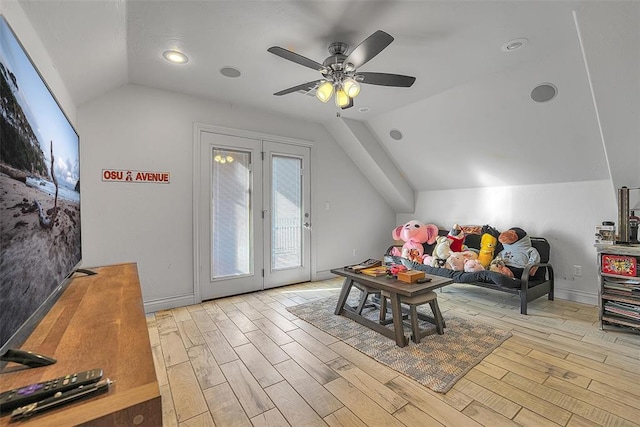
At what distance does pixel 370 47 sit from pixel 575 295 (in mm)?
3760

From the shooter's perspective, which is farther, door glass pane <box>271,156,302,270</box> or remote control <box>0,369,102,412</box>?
door glass pane <box>271,156,302,270</box>

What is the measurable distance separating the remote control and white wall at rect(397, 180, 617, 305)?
15.0 feet

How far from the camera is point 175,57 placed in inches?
100

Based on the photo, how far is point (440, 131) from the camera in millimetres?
3867

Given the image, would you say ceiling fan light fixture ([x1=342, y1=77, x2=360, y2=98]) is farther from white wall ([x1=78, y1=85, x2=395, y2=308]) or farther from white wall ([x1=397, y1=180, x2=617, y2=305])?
white wall ([x1=397, y1=180, x2=617, y2=305])

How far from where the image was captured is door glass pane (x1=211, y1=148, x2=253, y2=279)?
3.63m

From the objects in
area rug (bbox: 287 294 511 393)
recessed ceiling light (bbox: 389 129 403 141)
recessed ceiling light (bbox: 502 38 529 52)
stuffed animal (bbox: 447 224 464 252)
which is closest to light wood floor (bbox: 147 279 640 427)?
area rug (bbox: 287 294 511 393)

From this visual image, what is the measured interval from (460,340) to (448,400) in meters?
0.87

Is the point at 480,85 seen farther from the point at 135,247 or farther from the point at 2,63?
the point at 135,247

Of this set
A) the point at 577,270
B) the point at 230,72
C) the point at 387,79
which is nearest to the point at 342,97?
the point at 387,79

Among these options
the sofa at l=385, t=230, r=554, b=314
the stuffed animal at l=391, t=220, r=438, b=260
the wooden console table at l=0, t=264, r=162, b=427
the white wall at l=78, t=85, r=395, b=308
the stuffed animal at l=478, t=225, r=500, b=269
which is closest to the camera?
the wooden console table at l=0, t=264, r=162, b=427

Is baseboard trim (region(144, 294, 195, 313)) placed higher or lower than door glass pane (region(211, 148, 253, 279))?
lower

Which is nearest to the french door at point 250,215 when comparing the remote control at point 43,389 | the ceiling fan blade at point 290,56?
the ceiling fan blade at point 290,56

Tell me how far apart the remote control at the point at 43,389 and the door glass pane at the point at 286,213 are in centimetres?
332
